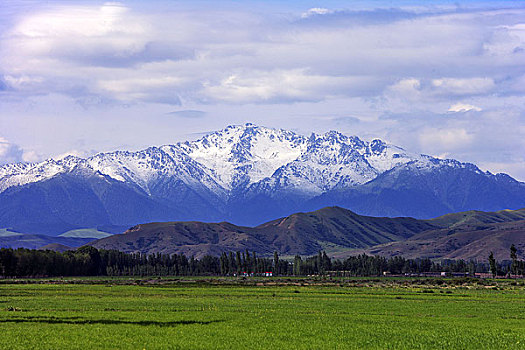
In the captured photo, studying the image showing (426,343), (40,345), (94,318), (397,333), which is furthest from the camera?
(94,318)

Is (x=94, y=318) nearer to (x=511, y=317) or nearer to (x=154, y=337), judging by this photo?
(x=154, y=337)

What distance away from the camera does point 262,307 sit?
11081cm

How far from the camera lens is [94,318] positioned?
8981 cm

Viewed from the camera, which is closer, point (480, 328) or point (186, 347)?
point (186, 347)

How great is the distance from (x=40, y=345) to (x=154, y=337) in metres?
12.1

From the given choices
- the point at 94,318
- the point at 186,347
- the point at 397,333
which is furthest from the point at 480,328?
the point at 94,318

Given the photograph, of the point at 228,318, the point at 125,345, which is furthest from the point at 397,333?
the point at 125,345

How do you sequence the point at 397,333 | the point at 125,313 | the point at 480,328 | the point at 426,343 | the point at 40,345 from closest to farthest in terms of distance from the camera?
the point at 40,345, the point at 426,343, the point at 397,333, the point at 480,328, the point at 125,313

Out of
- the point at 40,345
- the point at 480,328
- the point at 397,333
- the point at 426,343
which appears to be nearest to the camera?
the point at 40,345

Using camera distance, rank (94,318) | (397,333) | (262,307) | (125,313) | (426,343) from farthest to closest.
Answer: (262,307), (125,313), (94,318), (397,333), (426,343)

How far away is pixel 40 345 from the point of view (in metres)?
66.4

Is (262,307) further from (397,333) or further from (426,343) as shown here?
(426,343)

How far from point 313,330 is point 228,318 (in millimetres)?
16080

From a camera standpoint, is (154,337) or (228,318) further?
(228,318)
